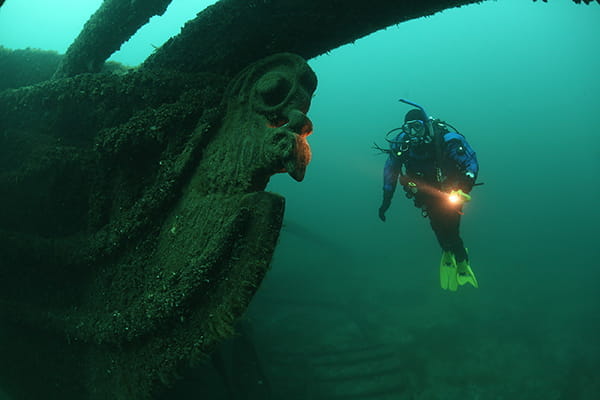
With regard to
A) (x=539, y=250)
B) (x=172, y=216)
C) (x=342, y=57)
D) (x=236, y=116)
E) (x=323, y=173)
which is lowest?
(x=172, y=216)

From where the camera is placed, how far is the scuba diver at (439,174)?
495 cm

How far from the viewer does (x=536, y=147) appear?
8756 centimetres

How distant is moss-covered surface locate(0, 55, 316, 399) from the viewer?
1361 millimetres

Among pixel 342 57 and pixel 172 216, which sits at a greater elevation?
pixel 342 57

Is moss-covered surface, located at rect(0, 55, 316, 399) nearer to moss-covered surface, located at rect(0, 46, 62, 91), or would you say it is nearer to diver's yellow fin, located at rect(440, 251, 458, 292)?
moss-covered surface, located at rect(0, 46, 62, 91)

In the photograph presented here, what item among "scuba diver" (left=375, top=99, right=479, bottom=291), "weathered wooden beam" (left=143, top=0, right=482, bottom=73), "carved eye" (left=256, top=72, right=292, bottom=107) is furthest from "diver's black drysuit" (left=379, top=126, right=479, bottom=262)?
"carved eye" (left=256, top=72, right=292, bottom=107)

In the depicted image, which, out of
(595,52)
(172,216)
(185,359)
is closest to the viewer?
(185,359)

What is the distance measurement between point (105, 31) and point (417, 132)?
4.54 metres

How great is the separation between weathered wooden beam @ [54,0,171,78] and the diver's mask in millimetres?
4102

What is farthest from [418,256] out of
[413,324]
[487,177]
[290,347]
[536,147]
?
[536,147]

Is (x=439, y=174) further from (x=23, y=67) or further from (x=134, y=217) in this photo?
(x=23, y=67)

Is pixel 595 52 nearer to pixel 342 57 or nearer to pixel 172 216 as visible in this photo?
pixel 342 57

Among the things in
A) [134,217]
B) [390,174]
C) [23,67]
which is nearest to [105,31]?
[23,67]

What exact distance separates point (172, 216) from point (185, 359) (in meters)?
0.75
